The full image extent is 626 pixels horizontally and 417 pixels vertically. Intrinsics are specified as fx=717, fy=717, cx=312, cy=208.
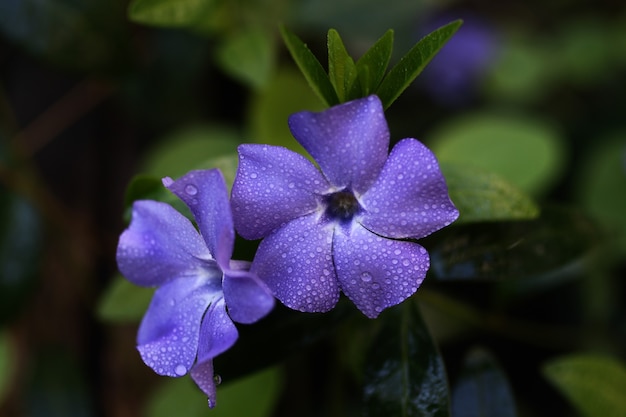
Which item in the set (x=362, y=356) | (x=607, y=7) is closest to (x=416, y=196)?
(x=362, y=356)

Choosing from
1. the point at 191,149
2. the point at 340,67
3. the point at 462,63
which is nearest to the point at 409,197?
the point at 340,67

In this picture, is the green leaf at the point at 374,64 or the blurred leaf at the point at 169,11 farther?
the blurred leaf at the point at 169,11

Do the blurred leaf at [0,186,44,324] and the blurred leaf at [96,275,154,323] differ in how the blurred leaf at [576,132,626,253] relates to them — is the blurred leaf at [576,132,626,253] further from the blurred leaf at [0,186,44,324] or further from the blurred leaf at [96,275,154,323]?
the blurred leaf at [0,186,44,324]

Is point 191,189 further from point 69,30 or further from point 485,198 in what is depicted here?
point 69,30

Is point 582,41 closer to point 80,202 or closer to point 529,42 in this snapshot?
point 529,42

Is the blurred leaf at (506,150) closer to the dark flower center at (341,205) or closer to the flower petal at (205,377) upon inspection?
the dark flower center at (341,205)

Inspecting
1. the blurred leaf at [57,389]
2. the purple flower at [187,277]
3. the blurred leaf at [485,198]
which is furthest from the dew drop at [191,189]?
the blurred leaf at [57,389]

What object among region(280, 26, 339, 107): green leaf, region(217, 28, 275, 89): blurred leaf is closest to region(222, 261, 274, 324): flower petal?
region(280, 26, 339, 107): green leaf
